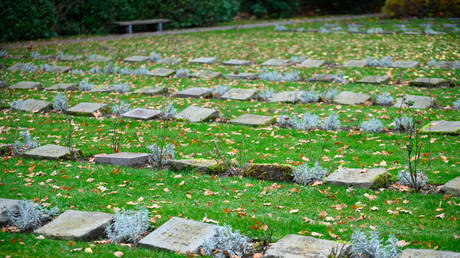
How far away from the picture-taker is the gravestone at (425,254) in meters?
3.62

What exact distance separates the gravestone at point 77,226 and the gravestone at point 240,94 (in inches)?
226

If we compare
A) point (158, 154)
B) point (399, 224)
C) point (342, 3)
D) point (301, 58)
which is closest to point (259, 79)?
point (301, 58)

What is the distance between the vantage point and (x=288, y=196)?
5344mm

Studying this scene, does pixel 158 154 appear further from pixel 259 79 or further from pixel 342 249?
pixel 259 79

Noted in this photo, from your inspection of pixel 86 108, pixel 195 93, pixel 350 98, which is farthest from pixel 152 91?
pixel 350 98

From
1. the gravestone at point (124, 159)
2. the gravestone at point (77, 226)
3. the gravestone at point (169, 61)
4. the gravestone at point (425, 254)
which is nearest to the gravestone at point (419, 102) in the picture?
the gravestone at point (124, 159)

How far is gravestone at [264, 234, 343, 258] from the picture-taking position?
3.79m

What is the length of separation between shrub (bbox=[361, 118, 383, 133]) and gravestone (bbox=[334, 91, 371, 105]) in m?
1.59

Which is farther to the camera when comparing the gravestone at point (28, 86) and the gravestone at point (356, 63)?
the gravestone at point (356, 63)

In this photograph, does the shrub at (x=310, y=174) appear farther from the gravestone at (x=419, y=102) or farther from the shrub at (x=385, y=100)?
the shrub at (x=385, y=100)

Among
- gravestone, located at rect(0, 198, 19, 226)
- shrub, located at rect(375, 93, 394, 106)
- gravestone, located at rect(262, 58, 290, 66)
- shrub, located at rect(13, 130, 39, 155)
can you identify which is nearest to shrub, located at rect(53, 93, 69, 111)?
shrub, located at rect(13, 130, 39, 155)

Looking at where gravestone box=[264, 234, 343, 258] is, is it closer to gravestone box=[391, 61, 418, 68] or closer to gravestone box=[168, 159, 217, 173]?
gravestone box=[168, 159, 217, 173]

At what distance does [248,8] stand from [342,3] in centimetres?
579

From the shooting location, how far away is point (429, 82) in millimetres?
10109
